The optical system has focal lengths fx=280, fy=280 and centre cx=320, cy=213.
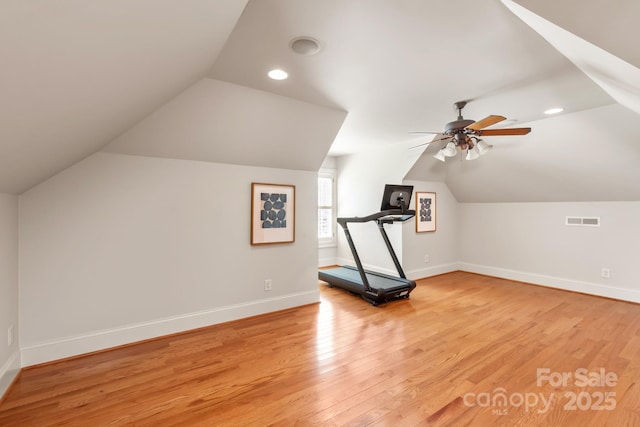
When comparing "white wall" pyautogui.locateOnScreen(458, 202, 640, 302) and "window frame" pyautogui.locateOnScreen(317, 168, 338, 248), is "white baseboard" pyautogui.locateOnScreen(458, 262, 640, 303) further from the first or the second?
"window frame" pyautogui.locateOnScreen(317, 168, 338, 248)

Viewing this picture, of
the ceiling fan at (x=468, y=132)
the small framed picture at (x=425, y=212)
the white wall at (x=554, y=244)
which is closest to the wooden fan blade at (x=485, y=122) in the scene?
the ceiling fan at (x=468, y=132)

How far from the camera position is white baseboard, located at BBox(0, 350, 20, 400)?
6.67ft

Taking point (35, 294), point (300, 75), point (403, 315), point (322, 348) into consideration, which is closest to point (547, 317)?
point (403, 315)

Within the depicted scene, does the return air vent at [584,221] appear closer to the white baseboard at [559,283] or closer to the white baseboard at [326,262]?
the white baseboard at [559,283]

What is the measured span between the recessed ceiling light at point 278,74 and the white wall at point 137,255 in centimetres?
129

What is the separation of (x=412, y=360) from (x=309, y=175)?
2518mm

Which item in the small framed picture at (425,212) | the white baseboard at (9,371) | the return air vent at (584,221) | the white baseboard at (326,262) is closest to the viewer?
the white baseboard at (9,371)

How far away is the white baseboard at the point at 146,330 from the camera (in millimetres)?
2433

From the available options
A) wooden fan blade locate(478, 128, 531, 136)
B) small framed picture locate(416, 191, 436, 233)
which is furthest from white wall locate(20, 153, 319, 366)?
small framed picture locate(416, 191, 436, 233)

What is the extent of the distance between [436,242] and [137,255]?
5064 millimetres

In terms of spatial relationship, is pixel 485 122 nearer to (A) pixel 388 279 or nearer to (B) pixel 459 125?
(B) pixel 459 125

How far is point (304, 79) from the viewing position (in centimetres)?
250

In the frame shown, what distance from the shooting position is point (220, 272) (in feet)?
10.7

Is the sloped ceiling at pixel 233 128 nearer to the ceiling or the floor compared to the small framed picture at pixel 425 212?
nearer to the ceiling
